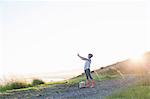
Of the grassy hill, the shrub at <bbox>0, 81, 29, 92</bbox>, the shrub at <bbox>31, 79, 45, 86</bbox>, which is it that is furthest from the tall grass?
the grassy hill

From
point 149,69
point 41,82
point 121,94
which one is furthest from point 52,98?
point 149,69

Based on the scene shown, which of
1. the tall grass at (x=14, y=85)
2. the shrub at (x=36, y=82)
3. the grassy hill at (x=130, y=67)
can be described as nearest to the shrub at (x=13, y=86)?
the tall grass at (x=14, y=85)

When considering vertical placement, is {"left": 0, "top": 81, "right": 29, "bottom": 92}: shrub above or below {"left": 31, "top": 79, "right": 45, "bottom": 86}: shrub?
below

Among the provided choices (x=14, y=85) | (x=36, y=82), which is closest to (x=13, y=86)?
(x=14, y=85)

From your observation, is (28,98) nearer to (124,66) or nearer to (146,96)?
(146,96)

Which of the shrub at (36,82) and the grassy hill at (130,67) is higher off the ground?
the grassy hill at (130,67)

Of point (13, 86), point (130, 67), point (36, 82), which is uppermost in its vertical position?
point (130, 67)

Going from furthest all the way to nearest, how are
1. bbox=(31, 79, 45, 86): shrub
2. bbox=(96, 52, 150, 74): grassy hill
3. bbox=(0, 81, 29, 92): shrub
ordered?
1. bbox=(96, 52, 150, 74): grassy hill
2. bbox=(31, 79, 45, 86): shrub
3. bbox=(0, 81, 29, 92): shrub

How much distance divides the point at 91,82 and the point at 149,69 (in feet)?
32.5

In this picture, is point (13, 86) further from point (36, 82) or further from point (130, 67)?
point (130, 67)

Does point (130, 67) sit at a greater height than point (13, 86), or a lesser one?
greater

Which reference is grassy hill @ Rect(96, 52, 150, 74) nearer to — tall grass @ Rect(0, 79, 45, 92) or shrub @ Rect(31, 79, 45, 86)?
shrub @ Rect(31, 79, 45, 86)

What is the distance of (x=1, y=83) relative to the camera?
2395 cm

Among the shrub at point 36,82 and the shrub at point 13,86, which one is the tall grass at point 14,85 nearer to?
the shrub at point 13,86
